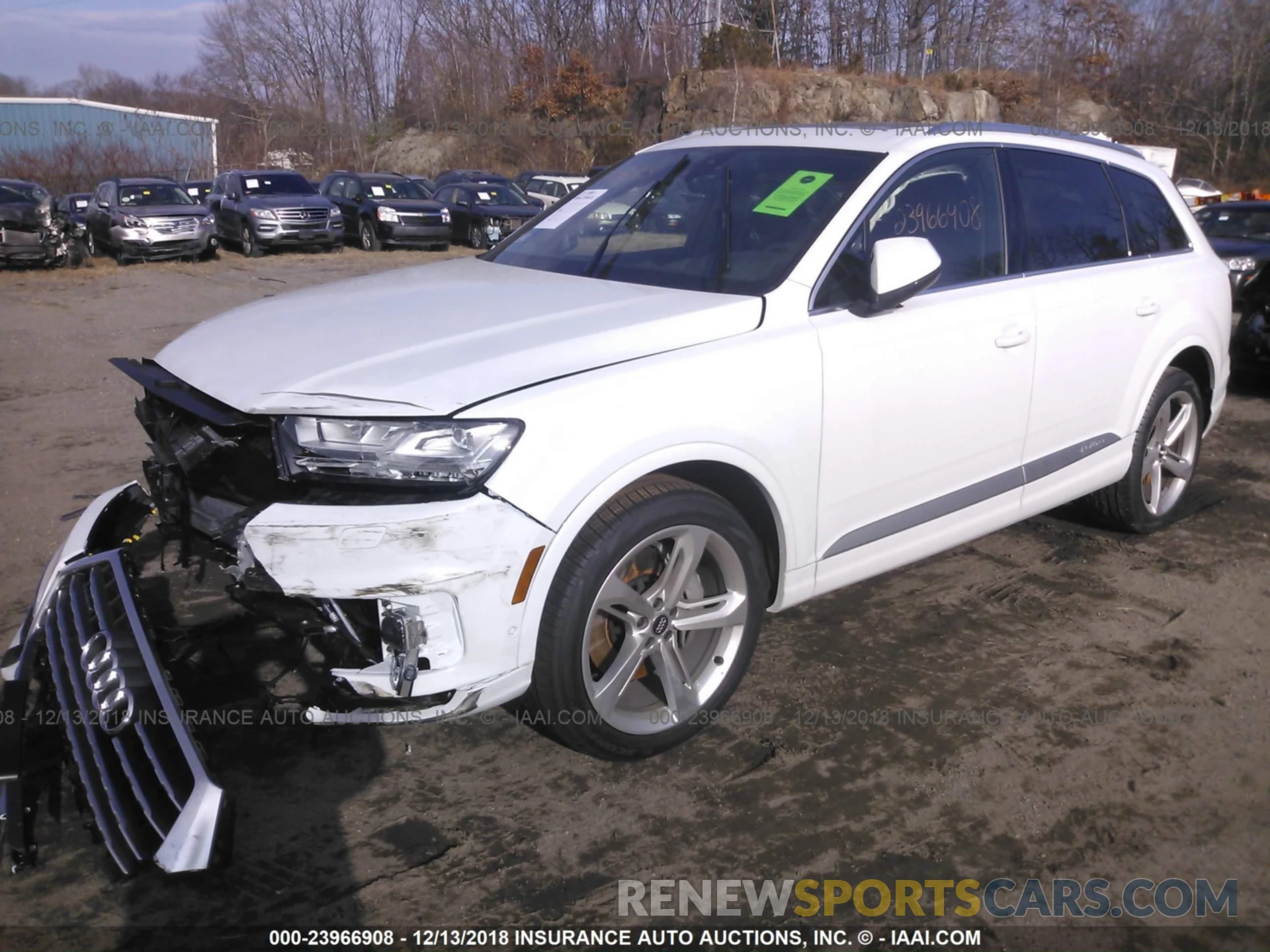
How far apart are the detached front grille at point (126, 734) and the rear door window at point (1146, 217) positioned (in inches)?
170

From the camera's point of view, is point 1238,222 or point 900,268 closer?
point 900,268

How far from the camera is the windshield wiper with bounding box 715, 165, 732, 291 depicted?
11.8 feet

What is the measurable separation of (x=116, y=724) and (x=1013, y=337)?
3224mm

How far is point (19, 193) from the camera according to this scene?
1736 cm

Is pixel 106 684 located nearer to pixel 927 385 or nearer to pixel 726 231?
pixel 726 231

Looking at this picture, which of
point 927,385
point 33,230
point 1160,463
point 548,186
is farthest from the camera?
point 548,186

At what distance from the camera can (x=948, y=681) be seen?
3828 mm

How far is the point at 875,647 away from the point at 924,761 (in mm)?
795

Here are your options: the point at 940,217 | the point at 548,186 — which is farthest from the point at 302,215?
the point at 940,217

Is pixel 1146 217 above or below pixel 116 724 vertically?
above

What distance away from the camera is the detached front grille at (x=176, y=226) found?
18.2m

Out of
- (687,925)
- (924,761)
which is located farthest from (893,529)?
(687,925)

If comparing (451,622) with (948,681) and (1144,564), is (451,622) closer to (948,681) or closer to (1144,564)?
(948,681)

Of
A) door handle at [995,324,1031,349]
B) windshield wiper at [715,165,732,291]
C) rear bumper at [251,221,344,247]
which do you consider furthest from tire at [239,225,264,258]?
door handle at [995,324,1031,349]
